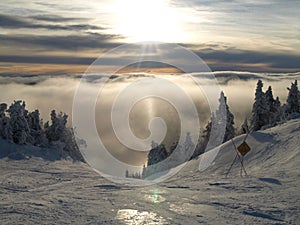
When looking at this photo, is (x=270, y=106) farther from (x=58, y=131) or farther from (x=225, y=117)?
(x=58, y=131)

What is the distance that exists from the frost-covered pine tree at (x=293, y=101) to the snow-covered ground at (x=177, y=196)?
16.1 m

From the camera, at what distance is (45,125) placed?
41969 millimetres

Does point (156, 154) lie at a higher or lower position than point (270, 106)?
lower

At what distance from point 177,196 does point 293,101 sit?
29762mm

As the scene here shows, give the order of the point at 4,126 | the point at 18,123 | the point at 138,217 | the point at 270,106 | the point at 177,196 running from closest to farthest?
1. the point at 138,217
2. the point at 177,196
3. the point at 4,126
4. the point at 18,123
5. the point at 270,106

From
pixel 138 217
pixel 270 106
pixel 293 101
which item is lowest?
pixel 138 217

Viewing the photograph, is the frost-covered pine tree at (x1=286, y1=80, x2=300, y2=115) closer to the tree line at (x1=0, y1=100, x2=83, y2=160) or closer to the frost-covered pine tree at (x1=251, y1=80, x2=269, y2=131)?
the frost-covered pine tree at (x1=251, y1=80, x2=269, y2=131)

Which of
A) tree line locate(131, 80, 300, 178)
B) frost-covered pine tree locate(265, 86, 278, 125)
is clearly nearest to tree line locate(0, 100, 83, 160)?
tree line locate(131, 80, 300, 178)

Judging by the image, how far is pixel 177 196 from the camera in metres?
16.2

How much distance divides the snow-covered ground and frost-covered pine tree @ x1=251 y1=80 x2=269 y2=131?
14.3m

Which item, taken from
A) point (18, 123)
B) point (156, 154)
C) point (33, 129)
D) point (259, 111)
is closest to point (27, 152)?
point (18, 123)

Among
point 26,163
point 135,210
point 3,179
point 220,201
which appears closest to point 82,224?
point 135,210

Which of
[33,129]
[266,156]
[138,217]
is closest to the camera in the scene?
[138,217]

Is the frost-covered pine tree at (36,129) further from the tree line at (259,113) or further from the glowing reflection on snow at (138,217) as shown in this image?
the glowing reflection on snow at (138,217)
